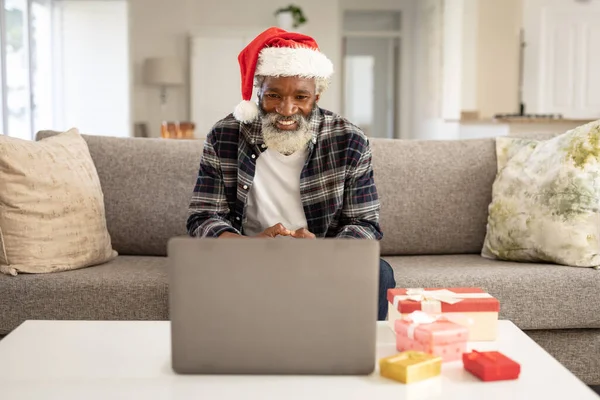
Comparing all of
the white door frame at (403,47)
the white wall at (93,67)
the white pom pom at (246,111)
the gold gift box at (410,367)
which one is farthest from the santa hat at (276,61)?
the white door frame at (403,47)

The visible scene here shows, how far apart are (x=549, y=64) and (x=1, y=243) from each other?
5.86m

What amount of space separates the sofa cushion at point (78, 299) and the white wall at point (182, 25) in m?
6.78

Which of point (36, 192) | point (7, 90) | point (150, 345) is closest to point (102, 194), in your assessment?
point (36, 192)

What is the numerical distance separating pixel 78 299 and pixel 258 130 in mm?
693

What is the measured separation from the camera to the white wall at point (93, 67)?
25.0 feet

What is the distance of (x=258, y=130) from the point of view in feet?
6.89

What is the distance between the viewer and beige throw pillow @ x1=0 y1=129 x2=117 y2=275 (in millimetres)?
2020

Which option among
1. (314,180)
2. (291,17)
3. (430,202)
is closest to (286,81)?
(314,180)

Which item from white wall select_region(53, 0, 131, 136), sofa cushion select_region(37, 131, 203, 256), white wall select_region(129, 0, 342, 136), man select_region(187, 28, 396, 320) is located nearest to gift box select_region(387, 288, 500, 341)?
man select_region(187, 28, 396, 320)

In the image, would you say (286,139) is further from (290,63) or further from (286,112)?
(290,63)

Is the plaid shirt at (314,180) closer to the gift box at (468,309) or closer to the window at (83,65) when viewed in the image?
the gift box at (468,309)

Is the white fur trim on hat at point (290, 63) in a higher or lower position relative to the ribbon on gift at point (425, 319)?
higher

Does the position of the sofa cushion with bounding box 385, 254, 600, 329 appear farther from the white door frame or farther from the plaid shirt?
the white door frame

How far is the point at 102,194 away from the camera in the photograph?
7.56 ft
